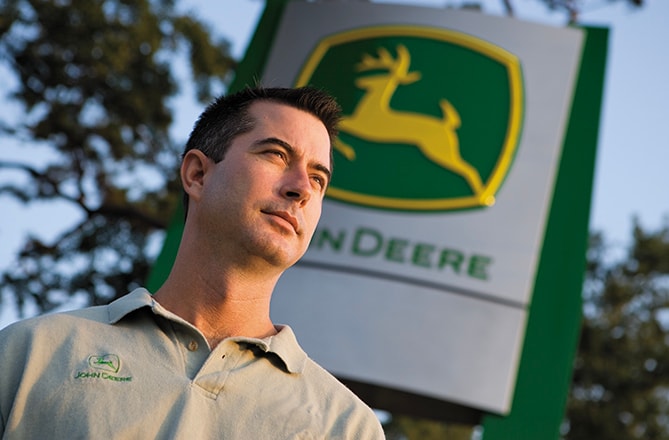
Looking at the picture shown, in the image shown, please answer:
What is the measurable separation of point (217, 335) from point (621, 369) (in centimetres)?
1320

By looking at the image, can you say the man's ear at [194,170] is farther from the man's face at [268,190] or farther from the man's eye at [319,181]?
the man's eye at [319,181]

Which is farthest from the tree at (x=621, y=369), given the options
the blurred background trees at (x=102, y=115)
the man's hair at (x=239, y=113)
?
the man's hair at (x=239, y=113)

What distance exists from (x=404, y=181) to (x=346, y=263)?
73 centimetres

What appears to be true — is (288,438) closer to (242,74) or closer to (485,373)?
(485,373)

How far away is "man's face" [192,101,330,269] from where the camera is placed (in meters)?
2.14

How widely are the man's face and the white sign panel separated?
5059 millimetres

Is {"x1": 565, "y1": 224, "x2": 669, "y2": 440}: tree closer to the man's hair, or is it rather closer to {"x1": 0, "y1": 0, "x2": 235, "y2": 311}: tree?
{"x1": 0, "y1": 0, "x2": 235, "y2": 311}: tree

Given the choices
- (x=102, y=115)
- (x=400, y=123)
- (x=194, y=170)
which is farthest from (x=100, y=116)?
(x=194, y=170)

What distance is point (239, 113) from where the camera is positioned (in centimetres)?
231

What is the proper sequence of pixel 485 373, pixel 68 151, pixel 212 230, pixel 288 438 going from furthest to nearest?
pixel 68 151, pixel 485 373, pixel 212 230, pixel 288 438

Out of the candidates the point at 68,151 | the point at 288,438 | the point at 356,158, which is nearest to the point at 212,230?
the point at 288,438

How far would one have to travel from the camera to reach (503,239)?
7.52m

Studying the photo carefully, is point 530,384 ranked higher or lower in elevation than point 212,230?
lower

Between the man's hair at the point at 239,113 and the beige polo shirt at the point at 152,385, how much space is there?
0.36 m
